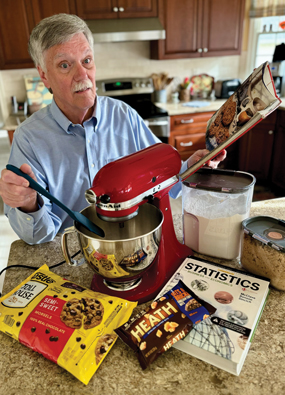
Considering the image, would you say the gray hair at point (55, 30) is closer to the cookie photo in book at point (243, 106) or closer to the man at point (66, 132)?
the man at point (66, 132)

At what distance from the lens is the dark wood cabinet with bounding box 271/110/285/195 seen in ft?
10.7

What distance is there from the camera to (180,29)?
3178 millimetres

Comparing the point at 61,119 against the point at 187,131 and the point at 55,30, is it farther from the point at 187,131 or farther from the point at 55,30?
the point at 187,131

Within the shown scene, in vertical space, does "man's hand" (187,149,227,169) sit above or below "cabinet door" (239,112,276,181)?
above

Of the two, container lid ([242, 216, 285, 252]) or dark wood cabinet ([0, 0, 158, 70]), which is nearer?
container lid ([242, 216, 285, 252])

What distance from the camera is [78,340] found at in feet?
2.12

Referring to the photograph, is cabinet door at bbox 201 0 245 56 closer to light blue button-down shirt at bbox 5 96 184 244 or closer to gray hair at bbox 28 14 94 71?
light blue button-down shirt at bbox 5 96 184 244

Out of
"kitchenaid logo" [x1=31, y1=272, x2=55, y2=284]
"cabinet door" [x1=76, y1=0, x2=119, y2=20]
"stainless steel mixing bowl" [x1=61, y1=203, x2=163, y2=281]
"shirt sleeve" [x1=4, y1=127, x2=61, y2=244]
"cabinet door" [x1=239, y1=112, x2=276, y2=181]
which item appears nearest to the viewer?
"stainless steel mixing bowl" [x1=61, y1=203, x2=163, y2=281]

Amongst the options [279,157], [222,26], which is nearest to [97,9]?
[222,26]

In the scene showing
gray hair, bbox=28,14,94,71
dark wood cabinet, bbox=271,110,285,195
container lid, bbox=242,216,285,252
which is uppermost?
gray hair, bbox=28,14,94,71

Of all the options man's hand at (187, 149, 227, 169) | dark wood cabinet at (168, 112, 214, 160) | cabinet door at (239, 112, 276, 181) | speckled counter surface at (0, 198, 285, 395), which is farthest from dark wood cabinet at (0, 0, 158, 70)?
speckled counter surface at (0, 198, 285, 395)

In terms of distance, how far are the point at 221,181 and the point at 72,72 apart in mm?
722

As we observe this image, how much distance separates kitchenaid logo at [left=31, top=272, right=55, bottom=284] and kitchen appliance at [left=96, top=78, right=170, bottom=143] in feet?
8.07

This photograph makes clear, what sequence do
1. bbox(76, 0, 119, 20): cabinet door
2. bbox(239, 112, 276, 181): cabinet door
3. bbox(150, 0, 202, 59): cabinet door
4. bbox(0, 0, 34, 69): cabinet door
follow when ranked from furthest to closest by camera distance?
bbox(239, 112, 276, 181): cabinet door, bbox(150, 0, 202, 59): cabinet door, bbox(76, 0, 119, 20): cabinet door, bbox(0, 0, 34, 69): cabinet door
